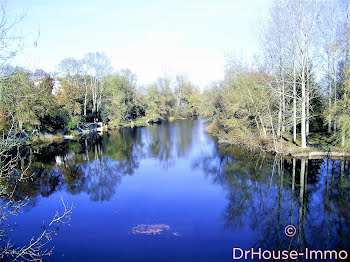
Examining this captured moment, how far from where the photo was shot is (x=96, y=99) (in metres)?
→ 42.6

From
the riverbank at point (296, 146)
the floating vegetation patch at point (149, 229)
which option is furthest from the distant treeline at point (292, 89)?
the floating vegetation patch at point (149, 229)

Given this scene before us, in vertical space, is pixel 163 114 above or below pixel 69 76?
below

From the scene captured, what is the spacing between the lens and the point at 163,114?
2080 inches

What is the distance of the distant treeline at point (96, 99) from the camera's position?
84.3ft

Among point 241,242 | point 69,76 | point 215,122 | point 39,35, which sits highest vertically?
point 69,76

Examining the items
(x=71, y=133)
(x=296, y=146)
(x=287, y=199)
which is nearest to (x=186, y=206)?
(x=287, y=199)

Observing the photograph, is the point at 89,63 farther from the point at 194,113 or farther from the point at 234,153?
the point at 234,153

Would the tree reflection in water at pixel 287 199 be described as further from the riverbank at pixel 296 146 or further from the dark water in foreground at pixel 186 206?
the riverbank at pixel 296 146

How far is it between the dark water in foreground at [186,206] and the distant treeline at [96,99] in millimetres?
7364

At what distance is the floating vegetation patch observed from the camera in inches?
332

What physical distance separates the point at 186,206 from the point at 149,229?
218cm

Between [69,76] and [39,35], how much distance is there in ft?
112

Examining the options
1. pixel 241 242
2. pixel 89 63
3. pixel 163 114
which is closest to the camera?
pixel 241 242

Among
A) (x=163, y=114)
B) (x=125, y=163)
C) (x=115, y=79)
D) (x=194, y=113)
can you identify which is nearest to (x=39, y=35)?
(x=125, y=163)
